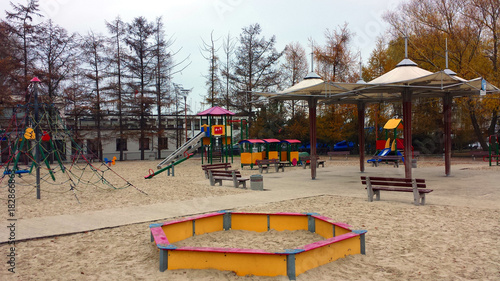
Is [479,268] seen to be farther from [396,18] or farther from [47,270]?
[396,18]

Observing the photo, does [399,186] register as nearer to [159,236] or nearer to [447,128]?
[159,236]

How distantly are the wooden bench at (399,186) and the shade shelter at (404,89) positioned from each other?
155 inches

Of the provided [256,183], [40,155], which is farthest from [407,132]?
[40,155]

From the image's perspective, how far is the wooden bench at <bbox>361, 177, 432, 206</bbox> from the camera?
10.0 meters

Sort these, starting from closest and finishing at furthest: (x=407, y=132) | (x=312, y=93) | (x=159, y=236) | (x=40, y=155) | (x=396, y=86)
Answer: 1. (x=159, y=236)
2. (x=396, y=86)
3. (x=407, y=132)
4. (x=312, y=93)
5. (x=40, y=155)

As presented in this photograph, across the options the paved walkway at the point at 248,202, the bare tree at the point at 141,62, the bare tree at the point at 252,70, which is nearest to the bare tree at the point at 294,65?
the bare tree at the point at 252,70

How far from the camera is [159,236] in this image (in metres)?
5.71

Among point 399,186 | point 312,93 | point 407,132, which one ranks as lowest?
point 399,186

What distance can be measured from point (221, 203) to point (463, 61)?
90.7 feet

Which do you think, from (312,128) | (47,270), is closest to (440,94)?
(312,128)

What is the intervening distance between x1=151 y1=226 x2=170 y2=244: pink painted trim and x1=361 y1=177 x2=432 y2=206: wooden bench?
6558 mm

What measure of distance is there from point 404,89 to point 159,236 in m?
12.2

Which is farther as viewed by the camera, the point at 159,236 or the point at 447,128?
the point at 447,128

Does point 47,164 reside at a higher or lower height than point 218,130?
lower
